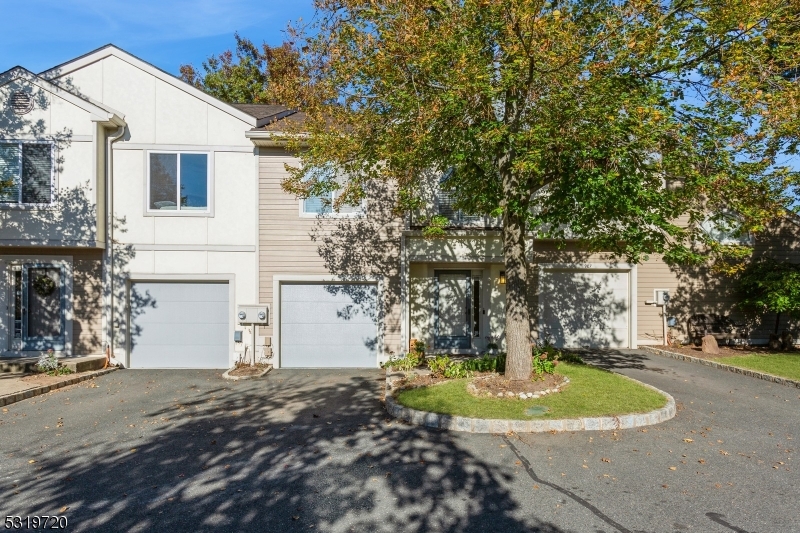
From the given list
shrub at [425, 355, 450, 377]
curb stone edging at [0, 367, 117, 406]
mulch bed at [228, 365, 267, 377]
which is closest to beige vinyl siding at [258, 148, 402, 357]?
mulch bed at [228, 365, 267, 377]

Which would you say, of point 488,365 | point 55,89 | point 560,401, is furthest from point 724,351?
point 55,89

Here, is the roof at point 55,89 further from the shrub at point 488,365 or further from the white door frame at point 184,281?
the shrub at point 488,365

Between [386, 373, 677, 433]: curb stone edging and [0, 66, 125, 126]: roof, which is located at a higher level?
[0, 66, 125, 126]: roof

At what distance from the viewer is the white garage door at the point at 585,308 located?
42.3 ft

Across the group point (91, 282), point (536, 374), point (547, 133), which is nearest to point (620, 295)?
point (536, 374)

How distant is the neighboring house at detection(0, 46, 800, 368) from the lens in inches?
423

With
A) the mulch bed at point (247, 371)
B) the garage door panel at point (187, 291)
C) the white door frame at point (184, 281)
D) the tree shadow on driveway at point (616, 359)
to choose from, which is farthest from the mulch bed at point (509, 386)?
the garage door panel at point (187, 291)

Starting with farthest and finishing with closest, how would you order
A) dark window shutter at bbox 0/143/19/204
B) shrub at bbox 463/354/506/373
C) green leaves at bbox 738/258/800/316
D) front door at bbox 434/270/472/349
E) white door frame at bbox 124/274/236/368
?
1. front door at bbox 434/270/472/349
2. green leaves at bbox 738/258/800/316
3. white door frame at bbox 124/274/236/368
4. dark window shutter at bbox 0/143/19/204
5. shrub at bbox 463/354/506/373

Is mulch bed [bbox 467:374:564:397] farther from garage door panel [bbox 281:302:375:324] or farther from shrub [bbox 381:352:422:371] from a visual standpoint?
garage door panel [bbox 281:302:375:324]

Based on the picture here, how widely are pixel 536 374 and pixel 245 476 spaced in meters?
5.20

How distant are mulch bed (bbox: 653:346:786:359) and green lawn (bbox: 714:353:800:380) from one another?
13.6 inches

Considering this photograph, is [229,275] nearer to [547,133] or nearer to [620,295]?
[547,133]

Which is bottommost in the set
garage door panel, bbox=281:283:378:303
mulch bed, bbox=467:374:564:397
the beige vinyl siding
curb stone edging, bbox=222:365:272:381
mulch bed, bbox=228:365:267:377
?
curb stone edging, bbox=222:365:272:381

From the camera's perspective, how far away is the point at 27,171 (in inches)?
422
